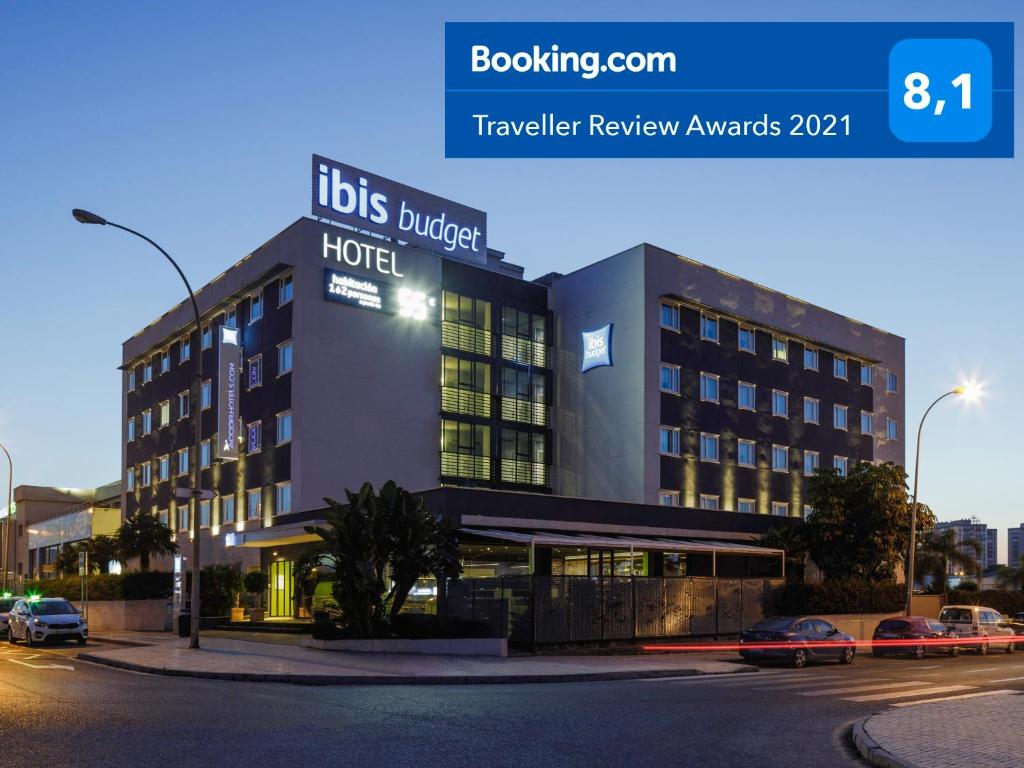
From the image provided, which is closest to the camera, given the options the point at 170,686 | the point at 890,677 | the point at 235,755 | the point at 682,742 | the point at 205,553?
the point at 235,755

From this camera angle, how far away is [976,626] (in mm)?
40000

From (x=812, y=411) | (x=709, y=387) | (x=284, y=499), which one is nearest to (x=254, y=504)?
(x=284, y=499)

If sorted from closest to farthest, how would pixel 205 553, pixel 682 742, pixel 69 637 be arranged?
pixel 682 742 < pixel 69 637 < pixel 205 553

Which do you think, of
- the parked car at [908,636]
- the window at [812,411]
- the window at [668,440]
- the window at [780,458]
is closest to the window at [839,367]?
the window at [812,411]

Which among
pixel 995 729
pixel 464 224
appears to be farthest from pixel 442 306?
pixel 995 729

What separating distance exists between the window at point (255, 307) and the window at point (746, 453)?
25046 millimetres

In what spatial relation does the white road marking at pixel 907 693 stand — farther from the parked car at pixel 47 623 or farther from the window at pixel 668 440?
the window at pixel 668 440

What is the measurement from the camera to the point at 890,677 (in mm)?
26672

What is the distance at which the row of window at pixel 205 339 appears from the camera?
46.5 meters

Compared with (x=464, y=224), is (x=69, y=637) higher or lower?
lower

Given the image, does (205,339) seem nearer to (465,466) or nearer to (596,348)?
(465,466)

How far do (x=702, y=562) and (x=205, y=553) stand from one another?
24191 mm

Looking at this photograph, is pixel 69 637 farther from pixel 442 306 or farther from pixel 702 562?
pixel 702 562

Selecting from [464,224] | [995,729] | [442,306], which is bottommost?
[995,729]
